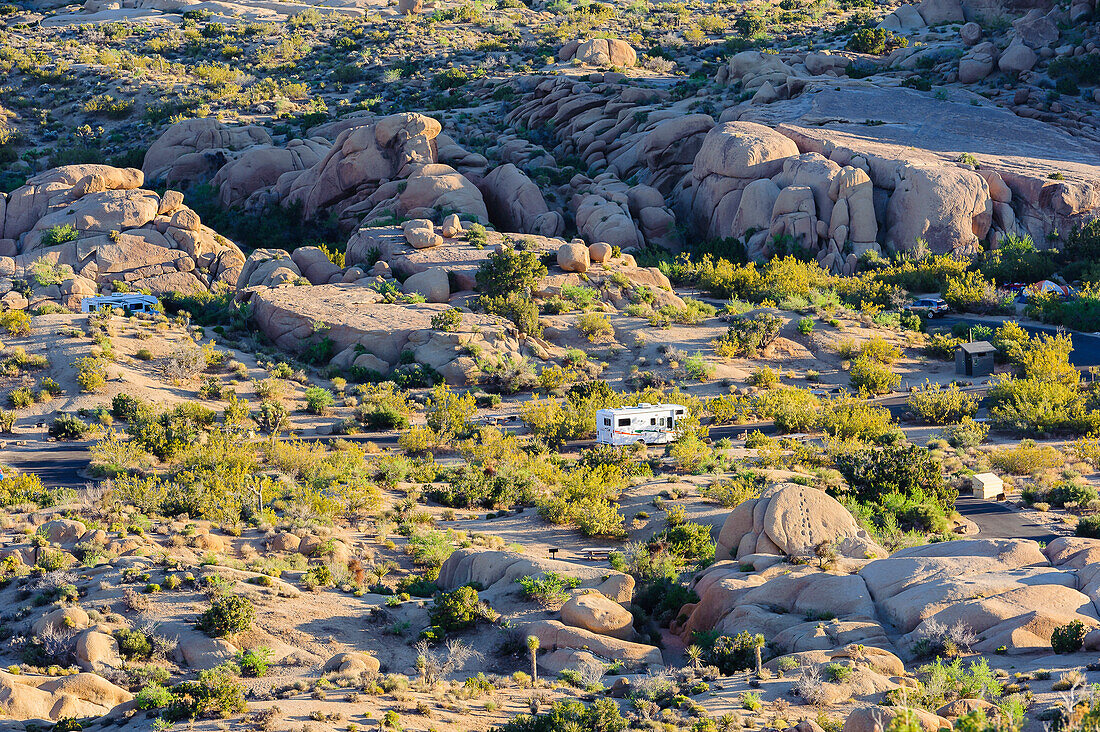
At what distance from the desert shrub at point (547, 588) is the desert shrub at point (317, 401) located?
59.9ft

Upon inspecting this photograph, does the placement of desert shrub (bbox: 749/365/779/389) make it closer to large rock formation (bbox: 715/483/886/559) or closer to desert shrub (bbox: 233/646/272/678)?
large rock formation (bbox: 715/483/886/559)

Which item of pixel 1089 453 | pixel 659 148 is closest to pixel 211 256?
pixel 659 148

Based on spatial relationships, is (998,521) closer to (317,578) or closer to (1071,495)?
(1071,495)

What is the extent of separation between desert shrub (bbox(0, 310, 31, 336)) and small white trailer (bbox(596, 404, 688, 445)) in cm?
2422

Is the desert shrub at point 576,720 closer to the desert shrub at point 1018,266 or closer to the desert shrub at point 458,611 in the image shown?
the desert shrub at point 458,611

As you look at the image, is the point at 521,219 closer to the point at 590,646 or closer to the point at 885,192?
the point at 885,192

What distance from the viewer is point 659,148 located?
6781 cm

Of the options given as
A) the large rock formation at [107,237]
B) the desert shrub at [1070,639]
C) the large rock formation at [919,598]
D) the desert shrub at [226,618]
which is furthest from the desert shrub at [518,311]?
the desert shrub at [1070,639]

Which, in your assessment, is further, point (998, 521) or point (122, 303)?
point (122, 303)

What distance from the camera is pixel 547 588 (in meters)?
22.0

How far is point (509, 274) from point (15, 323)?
67.7 ft

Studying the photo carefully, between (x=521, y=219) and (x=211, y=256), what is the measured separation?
18.0 metres

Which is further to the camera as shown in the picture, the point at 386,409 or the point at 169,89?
the point at 169,89

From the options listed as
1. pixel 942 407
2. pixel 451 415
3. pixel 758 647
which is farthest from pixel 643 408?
pixel 758 647
